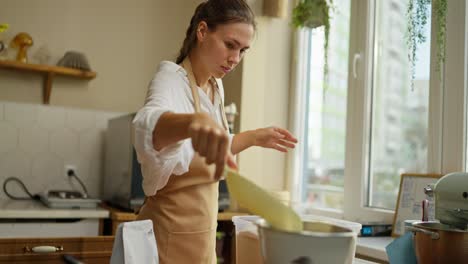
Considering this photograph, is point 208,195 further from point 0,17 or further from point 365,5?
point 0,17

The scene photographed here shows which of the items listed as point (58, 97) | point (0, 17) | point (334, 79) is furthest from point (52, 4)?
point (334, 79)

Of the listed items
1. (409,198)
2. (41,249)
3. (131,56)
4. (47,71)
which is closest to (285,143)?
(409,198)

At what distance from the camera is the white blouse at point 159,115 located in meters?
0.86

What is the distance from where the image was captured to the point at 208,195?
1244 mm

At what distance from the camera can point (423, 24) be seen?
1.88 m

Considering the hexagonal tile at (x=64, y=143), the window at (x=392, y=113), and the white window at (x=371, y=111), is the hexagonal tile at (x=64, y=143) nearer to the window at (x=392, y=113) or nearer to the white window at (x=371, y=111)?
the white window at (x=371, y=111)

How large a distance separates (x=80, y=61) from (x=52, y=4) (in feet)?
1.26

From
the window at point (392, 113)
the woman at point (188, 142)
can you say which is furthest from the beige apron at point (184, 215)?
the window at point (392, 113)

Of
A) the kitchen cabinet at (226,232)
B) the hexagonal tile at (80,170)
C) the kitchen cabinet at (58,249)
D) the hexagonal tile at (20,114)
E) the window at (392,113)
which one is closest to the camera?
the kitchen cabinet at (58,249)

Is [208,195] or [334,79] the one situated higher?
[334,79]

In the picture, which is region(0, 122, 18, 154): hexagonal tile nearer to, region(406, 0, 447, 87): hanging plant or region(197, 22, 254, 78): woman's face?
region(197, 22, 254, 78): woman's face

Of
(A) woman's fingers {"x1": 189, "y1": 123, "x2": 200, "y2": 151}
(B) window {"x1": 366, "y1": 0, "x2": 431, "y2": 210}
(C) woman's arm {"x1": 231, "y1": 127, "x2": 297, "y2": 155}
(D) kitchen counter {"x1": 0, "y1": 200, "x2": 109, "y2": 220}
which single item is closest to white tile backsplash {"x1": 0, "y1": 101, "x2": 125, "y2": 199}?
(D) kitchen counter {"x1": 0, "y1": 200, "x2": 109, "y2": 220}

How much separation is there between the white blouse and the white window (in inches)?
41.9

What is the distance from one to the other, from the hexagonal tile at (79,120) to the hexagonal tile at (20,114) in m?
0.18
